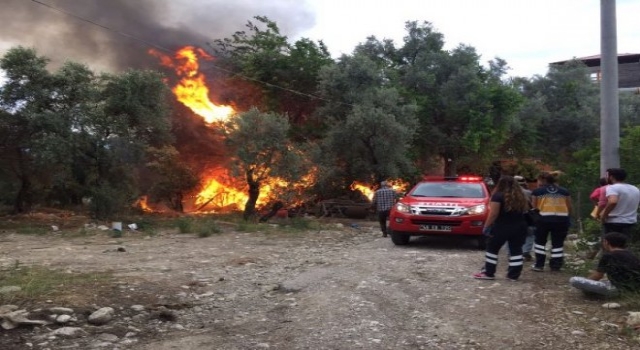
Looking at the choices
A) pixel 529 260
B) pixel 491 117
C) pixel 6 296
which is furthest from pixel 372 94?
pixel 6 296

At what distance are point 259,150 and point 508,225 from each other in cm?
1118

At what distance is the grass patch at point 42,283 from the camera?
589 cm

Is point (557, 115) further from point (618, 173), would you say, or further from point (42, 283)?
point (42, 283)

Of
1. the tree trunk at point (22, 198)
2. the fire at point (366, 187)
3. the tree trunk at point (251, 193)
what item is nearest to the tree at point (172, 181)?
the tree trunk at point (22, 198)

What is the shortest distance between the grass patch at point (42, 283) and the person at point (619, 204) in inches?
267

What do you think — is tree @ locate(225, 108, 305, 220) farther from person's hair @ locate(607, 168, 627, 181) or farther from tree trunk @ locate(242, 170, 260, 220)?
person's hair @ locate(607, 168, 627, 181)

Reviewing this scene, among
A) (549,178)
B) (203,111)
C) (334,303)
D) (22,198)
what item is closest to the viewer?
(334,303)

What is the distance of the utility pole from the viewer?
23.9 feet

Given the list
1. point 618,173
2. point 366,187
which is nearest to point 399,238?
point 618,173

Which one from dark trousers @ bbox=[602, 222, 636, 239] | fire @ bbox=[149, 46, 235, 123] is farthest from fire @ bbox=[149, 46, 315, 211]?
dark trousers @ bbox=[602, 222, 636, 239]

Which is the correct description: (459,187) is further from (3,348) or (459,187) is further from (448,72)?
(448,72)

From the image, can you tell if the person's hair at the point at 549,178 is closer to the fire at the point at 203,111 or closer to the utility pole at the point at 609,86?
the utility pole at the point at 609,86

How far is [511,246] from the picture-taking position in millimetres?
7242

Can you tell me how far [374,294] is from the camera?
6.42m
